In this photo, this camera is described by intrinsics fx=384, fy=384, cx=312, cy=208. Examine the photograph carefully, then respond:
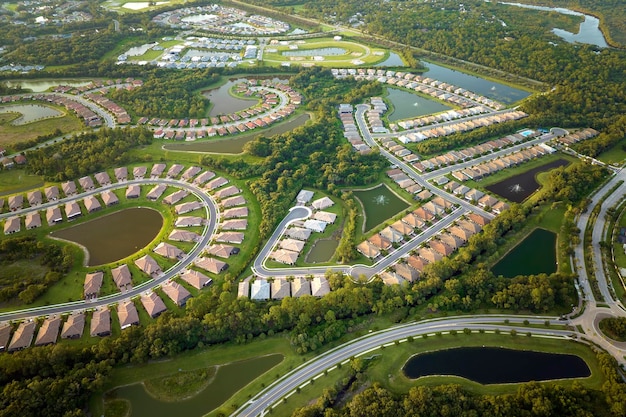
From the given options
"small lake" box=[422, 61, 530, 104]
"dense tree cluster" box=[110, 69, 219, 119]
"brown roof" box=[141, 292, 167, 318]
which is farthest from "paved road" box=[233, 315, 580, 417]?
"small lake" box=[422, 61, 530, 104]

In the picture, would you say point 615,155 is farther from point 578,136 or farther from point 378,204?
point 378,204

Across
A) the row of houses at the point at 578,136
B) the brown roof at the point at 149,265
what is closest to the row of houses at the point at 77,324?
the brown roof at the point at 149,265

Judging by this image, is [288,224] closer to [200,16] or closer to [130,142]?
[130,142]

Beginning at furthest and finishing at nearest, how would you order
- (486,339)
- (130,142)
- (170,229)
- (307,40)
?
(307,40) → (130,142) → (170,229) → (486,339)

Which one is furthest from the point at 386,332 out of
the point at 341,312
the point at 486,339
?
the point at 486,339

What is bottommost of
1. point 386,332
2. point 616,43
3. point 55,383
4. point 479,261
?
point 55,383

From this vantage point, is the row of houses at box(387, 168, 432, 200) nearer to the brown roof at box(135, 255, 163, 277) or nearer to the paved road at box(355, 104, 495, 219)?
the paved road at box(355, 104, 495, 219)
